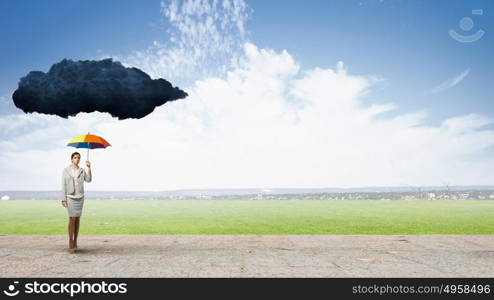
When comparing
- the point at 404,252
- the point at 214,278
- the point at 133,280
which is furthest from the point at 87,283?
the point at 404,252

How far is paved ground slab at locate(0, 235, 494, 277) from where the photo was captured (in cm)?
643

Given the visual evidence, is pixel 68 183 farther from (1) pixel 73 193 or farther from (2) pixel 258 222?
(2) pixel 258 222

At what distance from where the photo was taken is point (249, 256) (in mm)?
8039

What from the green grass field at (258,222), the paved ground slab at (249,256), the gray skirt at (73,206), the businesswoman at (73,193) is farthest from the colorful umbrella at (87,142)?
the green grass field at (258,222)

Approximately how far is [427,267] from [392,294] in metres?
2.16

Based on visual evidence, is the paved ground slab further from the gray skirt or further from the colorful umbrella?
the colorful umbrella

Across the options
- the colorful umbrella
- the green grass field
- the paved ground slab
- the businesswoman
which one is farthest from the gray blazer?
the green grass field

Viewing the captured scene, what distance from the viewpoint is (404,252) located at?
8727mm

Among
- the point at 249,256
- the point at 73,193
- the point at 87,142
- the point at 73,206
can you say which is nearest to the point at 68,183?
the point at 73,193

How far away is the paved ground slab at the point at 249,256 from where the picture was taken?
21.1 ft

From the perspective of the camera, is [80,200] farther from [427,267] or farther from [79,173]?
[427,267]

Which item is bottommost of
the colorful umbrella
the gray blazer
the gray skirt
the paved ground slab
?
the paved ground slab

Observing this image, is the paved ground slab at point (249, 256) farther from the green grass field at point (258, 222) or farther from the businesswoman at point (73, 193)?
the green grass field at point (258, 222)

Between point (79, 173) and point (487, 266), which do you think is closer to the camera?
point (487, 266)
